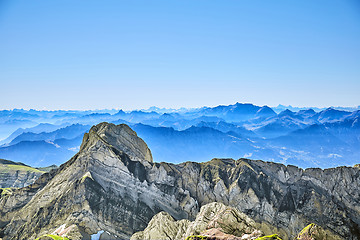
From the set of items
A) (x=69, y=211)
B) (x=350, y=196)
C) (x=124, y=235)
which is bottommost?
(x=124, y=235)

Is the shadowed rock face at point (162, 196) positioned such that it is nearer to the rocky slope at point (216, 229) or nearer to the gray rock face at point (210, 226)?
the gray rock face at point (210, 226)

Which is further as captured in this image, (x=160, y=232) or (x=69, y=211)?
(x=69, y=211)

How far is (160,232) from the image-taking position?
4303 cm

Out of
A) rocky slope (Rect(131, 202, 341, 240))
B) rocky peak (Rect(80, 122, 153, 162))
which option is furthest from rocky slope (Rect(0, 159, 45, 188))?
rocky slope (Rect(131, 202, 341, 240))

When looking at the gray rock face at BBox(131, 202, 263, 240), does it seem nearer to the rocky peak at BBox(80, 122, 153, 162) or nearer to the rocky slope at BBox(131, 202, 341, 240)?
the rocky slope at BBox(131, 202, 341, 240)

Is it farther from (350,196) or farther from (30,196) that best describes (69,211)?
(350,196)

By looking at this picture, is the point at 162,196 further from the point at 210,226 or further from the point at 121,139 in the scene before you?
the point at 210,226

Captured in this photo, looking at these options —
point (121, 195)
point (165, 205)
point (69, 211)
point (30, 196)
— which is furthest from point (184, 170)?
point (30, 196)

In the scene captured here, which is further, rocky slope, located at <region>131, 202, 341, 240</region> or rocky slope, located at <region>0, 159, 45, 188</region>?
rocky slope, located at <region>0, 159, 45, 188</region>

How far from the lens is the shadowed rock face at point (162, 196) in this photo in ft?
164

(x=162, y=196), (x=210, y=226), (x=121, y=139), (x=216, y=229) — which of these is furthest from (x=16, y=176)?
(x=216, y=229)

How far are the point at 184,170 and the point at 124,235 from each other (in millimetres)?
22617

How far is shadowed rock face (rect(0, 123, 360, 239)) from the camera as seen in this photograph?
5000cm

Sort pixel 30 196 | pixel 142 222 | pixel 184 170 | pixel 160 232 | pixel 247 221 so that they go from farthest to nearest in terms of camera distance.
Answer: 1. pixel 184 170
2. pixel 30 196
3. pixel 142 222
4. pixel 160 232
5. pixel 247 221
